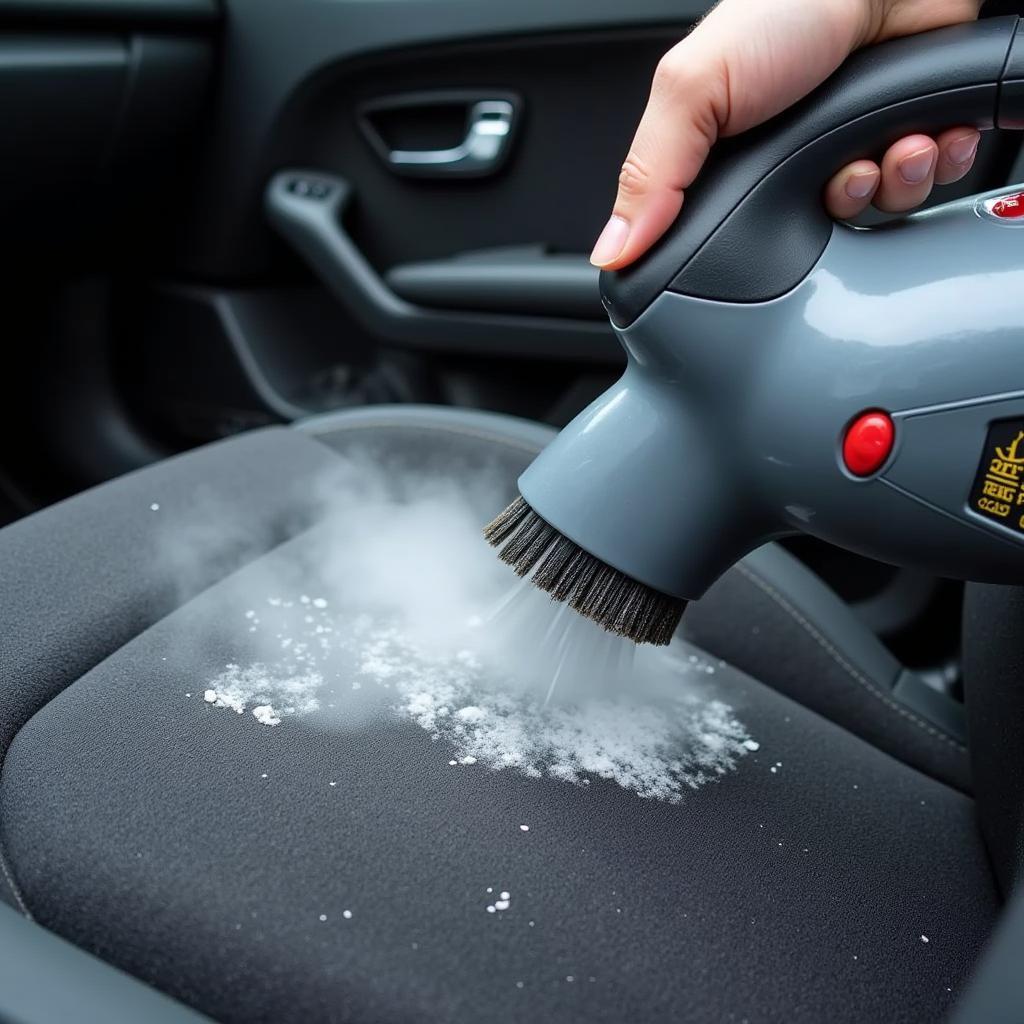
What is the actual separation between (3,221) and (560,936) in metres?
1.27

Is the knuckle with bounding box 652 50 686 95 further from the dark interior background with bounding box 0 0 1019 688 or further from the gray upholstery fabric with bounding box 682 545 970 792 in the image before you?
the dark interior background with bounding box 0 0 1019 688

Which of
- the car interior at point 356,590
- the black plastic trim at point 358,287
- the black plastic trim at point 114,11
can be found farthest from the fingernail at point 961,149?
the black plastic trim at point 114,11

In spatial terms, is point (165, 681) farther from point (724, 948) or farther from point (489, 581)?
point (724, 948)

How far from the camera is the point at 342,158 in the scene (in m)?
1.68

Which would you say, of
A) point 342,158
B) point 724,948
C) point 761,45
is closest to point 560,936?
point 724,948

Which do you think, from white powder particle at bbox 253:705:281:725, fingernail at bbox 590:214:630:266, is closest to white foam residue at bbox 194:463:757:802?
white powder particle at bbox 253:705:281:725

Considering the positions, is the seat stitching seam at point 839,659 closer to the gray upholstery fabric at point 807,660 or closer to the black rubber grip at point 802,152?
the gray upholstery fabric at point 807,660

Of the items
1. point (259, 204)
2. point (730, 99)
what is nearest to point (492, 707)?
point (730, 99)

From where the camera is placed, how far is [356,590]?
82 centimetres

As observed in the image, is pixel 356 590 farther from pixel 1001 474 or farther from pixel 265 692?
pixel 1001 474

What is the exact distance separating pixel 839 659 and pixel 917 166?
422 mm

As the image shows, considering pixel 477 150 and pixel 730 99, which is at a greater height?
pixel 730 99

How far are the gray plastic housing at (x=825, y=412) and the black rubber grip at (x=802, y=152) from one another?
0.6 inches

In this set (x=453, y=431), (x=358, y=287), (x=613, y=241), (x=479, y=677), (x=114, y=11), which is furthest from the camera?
(x=358, y=287)
